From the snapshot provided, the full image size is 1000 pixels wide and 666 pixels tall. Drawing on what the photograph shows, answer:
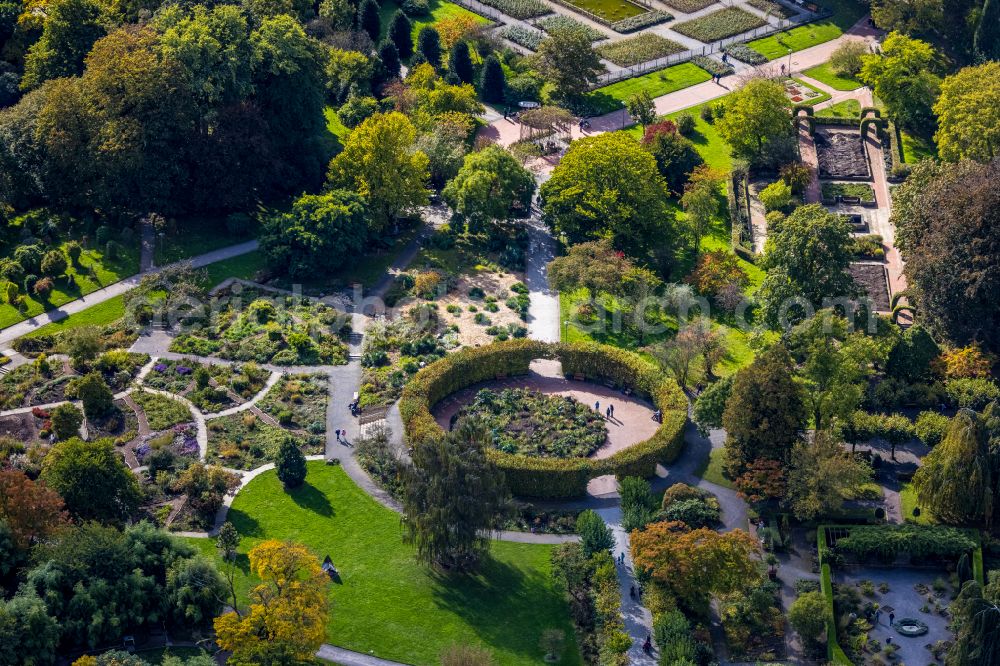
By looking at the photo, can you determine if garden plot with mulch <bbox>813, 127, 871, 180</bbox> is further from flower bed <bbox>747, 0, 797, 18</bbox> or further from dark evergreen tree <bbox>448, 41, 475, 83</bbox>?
dark evergreen tree <bbox>448, 41, 475, 83</bbox>

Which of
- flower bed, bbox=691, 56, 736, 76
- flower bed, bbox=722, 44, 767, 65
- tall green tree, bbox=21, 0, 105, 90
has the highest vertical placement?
tall green tree, bbox=21, 0, 105, 90

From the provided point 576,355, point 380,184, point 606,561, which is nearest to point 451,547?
point 606,561

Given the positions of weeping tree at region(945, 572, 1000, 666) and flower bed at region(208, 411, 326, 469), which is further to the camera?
flower bed at region(208, 411, 326, 469)

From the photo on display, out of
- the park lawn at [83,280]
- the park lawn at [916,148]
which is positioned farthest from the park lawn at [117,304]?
the park lawn at [916,148]

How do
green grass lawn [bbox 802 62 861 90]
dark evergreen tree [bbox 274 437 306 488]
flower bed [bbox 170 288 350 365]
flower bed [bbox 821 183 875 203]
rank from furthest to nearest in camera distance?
green grass lawn [bbox 802 62 861 90] → flower bed [bbox 821 183 875 203] → flower bed [bbox 170 288 350 365] → dark evergreen tree [bbox 274 437 306 488]

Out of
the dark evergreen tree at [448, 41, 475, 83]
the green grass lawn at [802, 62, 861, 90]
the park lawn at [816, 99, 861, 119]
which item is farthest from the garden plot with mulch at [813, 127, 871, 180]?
the dark evergreen tree at [448, 41, 475, 83]

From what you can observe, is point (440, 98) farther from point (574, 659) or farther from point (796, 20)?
point (574, 659)
